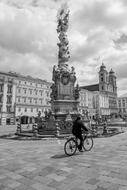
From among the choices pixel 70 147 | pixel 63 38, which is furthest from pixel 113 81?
pixel 70 147

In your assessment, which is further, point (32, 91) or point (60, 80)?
point (32, 91)

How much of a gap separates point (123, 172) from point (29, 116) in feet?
204

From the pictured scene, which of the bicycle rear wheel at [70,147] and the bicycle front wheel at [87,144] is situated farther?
the bicycle front wheel at [87,144]

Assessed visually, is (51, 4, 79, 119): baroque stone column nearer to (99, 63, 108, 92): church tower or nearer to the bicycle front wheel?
the bicycle front wheel

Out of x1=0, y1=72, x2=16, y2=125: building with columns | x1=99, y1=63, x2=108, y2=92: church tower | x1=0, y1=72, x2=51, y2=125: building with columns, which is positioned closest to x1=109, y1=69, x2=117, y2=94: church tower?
x1=99, y1=63, x2=108, y2=92: church tower

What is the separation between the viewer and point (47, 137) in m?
16.1

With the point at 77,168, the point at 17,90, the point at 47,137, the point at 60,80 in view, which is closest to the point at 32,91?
the point at 17,90

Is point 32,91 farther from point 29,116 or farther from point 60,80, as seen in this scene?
point 60,80

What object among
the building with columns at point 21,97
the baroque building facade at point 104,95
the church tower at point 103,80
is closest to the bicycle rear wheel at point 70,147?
the building with columns at point 21,97

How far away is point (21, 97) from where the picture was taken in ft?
209

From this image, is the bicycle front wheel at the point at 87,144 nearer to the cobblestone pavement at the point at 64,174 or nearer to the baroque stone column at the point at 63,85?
the cobblestone pavement at the point at 64,174

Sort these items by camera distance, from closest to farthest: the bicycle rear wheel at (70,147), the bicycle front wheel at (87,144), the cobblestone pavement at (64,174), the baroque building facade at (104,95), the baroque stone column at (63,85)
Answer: the cobblestone pavement at (64,174)
the bicycle rear wheel at (70,147)
the bicycle front wheel at (87,144)
the baroque stone column at (63,85)
the baroque building facade at (104,95)

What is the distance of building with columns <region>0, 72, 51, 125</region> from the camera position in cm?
5878

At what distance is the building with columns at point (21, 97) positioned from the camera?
58.8m
